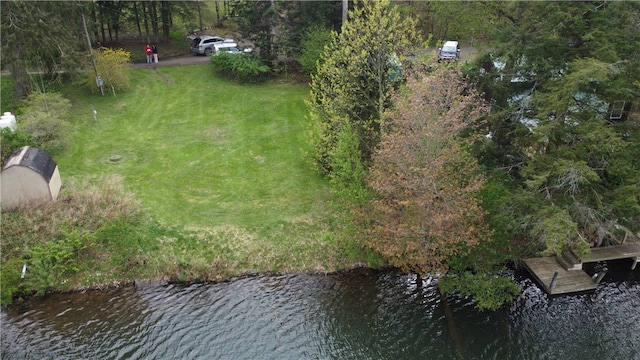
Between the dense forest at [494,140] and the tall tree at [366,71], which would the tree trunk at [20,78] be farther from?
the tall tree at [366,71]

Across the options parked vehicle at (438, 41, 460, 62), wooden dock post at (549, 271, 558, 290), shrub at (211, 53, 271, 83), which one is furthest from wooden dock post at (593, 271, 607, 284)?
shrub at (211, 53, 271, 83)

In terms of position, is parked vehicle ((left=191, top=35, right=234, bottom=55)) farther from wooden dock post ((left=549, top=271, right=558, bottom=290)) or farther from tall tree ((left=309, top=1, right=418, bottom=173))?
wooden dock post ((left=549, top=271, right=558, bottom=290))

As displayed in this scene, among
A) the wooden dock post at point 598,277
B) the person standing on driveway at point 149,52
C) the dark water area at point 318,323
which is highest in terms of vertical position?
the person standing on driveway at point 149,52

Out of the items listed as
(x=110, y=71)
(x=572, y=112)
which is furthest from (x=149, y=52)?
(x=572, y=112)

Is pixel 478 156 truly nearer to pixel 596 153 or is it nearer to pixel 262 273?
pixel 596 153

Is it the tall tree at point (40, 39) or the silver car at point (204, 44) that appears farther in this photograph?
the silver car at point (204, 44)

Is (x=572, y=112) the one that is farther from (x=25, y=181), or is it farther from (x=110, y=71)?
(x=110, y=71)

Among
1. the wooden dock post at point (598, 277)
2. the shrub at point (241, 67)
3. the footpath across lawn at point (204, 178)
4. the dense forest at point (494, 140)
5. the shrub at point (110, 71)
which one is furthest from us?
the shrub at point (241, 67)

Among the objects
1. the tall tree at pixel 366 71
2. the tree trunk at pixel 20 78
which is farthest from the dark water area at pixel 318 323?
the tree trunk at pixel 20 78
